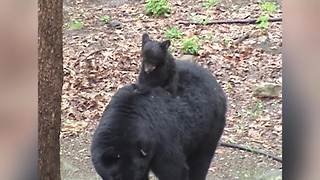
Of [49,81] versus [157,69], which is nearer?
[49,81]

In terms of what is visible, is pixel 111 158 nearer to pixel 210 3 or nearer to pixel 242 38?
pixel 242 38

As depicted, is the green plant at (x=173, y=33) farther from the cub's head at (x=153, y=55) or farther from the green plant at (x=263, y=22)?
the cub's head at (x=153, y=55)

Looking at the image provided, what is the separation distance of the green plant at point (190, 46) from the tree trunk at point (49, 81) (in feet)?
10.8

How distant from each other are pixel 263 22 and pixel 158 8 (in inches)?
50.4

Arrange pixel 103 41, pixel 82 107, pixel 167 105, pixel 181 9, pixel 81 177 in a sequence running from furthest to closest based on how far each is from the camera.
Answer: pixel 181 9, pixel 103 41, pixel 82 107, pixel 81 177, pixel 167 105

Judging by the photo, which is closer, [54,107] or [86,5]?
[54,107]

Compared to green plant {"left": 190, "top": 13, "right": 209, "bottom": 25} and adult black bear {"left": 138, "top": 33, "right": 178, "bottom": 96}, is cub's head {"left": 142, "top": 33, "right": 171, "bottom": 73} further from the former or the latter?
green plant {"left": 190, "top": 13, "right": 209, "bottom": 25}

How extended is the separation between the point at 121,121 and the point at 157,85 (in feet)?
1.74

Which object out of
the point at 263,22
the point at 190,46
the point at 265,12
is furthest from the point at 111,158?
the point at 265,12

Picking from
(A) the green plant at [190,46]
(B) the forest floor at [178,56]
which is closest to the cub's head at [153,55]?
(B) the forest floor at [178,56]

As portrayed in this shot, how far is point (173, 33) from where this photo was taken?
7.14 meters
